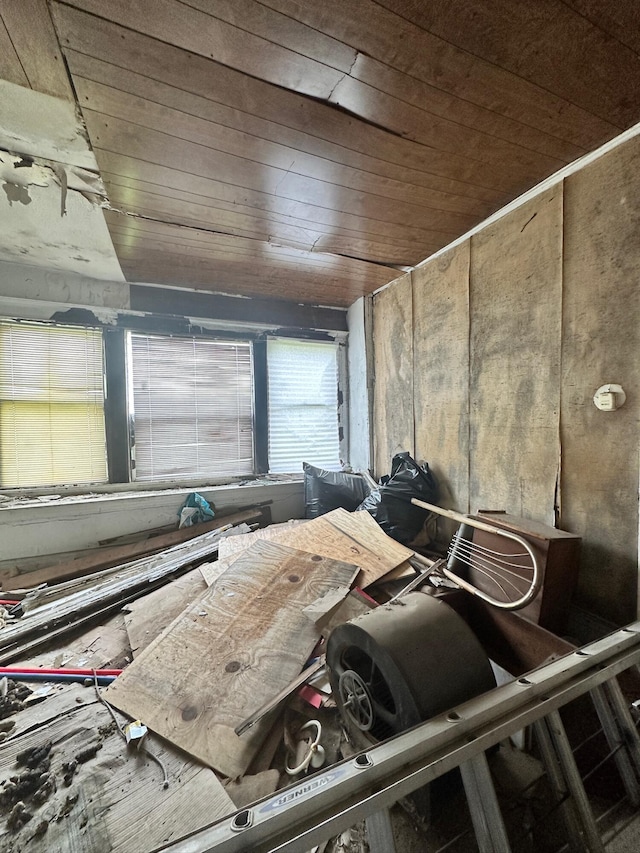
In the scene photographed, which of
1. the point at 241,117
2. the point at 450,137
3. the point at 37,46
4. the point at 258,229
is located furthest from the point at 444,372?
the point at 37,46

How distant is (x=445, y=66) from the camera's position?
108 centimetres

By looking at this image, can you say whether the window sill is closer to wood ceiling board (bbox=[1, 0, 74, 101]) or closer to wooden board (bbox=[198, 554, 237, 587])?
wooden board (bbox=[198, 554, 237, 587])

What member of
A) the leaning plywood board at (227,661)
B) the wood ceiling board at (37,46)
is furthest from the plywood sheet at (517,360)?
the wood ceiling board at (37,46)

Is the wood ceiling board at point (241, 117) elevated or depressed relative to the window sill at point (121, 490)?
elevated

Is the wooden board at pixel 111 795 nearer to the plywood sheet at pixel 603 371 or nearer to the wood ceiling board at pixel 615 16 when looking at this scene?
the plywood sheet at pixel 603 371

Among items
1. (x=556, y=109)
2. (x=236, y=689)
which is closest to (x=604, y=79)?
(x=556, y=109)

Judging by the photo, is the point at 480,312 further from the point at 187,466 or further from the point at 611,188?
the point at 187,466

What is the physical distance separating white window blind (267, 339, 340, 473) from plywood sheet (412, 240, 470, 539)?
1.22m

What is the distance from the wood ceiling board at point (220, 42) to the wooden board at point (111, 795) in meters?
2.26

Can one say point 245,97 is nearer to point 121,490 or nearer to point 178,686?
point 178,686

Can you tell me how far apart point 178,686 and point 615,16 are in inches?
107

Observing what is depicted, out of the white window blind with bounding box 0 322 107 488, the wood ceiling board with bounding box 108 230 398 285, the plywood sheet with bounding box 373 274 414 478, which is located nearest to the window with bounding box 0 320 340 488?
the white window blind with bounding box 0 322 107 488

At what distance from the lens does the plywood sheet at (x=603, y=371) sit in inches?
54.7

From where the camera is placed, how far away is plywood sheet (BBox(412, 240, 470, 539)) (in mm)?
2242
